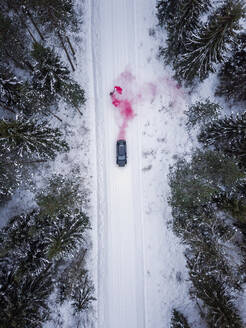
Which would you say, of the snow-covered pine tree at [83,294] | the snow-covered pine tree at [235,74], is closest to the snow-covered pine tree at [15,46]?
the snow-covered pine tree at [235,74]

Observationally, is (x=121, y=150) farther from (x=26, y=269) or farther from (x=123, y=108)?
(x=26, y=269)

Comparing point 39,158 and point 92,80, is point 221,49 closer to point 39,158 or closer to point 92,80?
point 92,80

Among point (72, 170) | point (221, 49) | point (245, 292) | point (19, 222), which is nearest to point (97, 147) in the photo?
point (72, 170)

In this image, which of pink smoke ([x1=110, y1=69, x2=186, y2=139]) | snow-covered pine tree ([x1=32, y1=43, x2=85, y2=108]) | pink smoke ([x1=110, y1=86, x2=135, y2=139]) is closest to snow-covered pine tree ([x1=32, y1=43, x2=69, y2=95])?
snow-covered pine tree ([x1=32, y1=43, x2=85, y2=108])

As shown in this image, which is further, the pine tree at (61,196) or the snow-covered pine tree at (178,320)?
the snow-covered pine tree at (178,320)

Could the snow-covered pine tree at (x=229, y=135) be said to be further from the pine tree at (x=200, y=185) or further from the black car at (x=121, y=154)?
the black car at (x=121, y=154)
